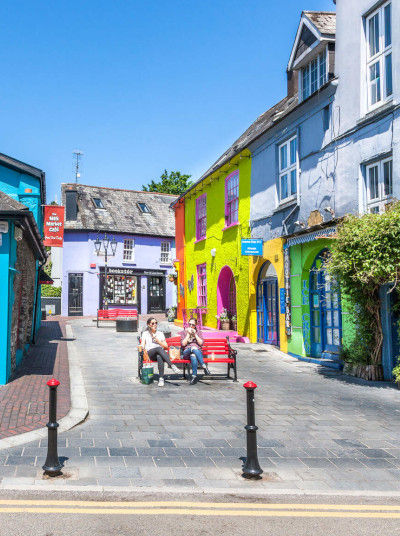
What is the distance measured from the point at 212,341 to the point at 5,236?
4.90 meters

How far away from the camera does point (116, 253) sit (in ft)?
122

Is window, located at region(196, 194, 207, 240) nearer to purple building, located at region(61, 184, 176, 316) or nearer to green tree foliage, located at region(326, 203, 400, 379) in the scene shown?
green tree foliage, located at region(326, 203, 400, 379)

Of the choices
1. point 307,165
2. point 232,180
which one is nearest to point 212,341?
point 307,165

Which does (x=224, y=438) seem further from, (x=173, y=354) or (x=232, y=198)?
(x=232, y=198)

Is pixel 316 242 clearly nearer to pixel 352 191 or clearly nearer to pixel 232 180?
pixel 352 191

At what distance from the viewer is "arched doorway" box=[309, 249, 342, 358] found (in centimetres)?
1337

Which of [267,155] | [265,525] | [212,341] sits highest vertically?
[267,155]

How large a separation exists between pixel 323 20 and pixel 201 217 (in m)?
11.0

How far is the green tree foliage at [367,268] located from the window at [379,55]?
3065 millimetres

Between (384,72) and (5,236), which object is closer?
(5,236)

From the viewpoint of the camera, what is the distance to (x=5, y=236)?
1031 centimetres

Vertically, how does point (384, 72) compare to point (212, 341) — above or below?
above

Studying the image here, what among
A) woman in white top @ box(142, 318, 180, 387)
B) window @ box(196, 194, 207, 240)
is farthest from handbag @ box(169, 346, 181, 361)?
window @ box(196, 194, 207, 240)

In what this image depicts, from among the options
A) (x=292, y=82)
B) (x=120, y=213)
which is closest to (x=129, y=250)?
(x=120, y=213)
